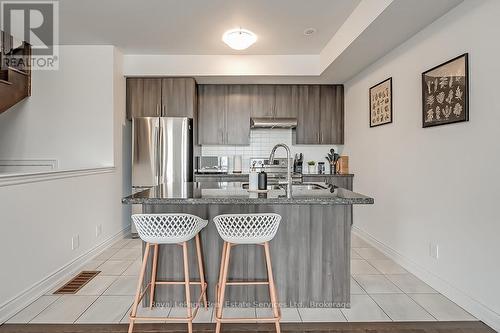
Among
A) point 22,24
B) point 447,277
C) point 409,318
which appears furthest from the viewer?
point 22,24

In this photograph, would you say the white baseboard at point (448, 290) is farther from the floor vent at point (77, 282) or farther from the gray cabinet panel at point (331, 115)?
the floor vent at point (77, 282)

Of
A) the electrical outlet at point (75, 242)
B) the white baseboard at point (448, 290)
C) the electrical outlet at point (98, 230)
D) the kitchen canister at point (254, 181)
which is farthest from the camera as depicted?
the electrical outlet at point (98, 230)

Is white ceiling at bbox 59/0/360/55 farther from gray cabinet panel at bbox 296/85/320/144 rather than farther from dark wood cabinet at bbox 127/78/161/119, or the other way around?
gray cabinet panel at bbox 296/85/320/144

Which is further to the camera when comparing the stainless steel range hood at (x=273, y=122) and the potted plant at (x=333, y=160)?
the potted plant at (x=333, y=160)

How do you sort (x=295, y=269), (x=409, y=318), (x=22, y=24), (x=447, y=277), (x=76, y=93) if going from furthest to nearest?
1. (x=76, y=93)
2. (x=22, y=24)
3. (x=447, y=277)
4. (x=295, y=269)
5. (x=409, y=318)

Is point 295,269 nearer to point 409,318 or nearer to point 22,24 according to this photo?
point 409,318

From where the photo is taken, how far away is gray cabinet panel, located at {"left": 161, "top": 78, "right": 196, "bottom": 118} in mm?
4492

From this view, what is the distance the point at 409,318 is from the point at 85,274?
112 inches

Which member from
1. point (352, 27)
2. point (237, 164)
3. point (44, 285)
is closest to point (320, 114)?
point (237, 164)

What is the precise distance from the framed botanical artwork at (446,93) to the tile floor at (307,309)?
1.44m

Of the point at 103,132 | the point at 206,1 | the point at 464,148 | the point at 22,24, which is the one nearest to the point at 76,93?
the point at 103,132

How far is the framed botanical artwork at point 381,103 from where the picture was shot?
3.47 meters

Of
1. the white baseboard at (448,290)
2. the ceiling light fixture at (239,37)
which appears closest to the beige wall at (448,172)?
the white baseboard at (448,290)

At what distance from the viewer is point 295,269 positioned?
232 centimetres
